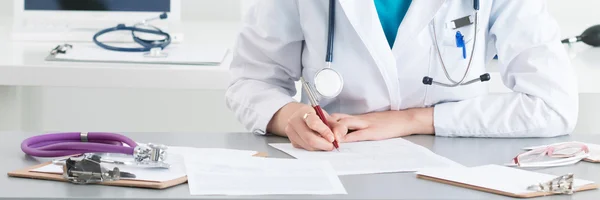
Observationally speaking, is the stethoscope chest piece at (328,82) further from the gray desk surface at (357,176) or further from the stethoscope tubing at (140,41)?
the stethoscope tubing at (140,41)

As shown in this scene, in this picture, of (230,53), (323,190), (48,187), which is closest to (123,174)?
(48,187)

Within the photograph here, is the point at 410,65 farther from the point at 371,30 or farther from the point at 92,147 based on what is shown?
the point at 92,147

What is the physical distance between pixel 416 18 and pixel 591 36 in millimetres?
1254

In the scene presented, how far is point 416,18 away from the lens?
1.53 metres

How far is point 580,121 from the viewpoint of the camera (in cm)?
269

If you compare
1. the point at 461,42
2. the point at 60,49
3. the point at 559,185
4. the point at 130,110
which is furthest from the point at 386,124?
the point at 130,110

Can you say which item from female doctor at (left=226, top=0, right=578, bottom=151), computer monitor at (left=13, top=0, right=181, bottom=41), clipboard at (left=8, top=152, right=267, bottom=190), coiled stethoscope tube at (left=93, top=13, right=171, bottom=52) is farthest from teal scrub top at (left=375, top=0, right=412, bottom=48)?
computer monitor at (left=13, top=0, right=181, bottom=41)

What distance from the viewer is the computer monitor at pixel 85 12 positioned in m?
2.61

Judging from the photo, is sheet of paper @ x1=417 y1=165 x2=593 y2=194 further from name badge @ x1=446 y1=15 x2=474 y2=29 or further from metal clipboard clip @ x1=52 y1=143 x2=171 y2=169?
name badge @ x1=446 y1=15 x2=474 y2=29

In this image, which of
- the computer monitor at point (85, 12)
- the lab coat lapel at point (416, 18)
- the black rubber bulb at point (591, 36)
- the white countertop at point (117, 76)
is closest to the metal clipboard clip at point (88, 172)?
the lab coat lapel at point (416, 18)

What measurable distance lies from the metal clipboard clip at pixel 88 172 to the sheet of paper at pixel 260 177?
0.09 metres

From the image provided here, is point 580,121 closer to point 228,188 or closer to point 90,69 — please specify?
point 90,69

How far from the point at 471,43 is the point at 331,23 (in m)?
0.25

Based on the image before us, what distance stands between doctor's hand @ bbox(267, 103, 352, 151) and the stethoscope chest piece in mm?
52
